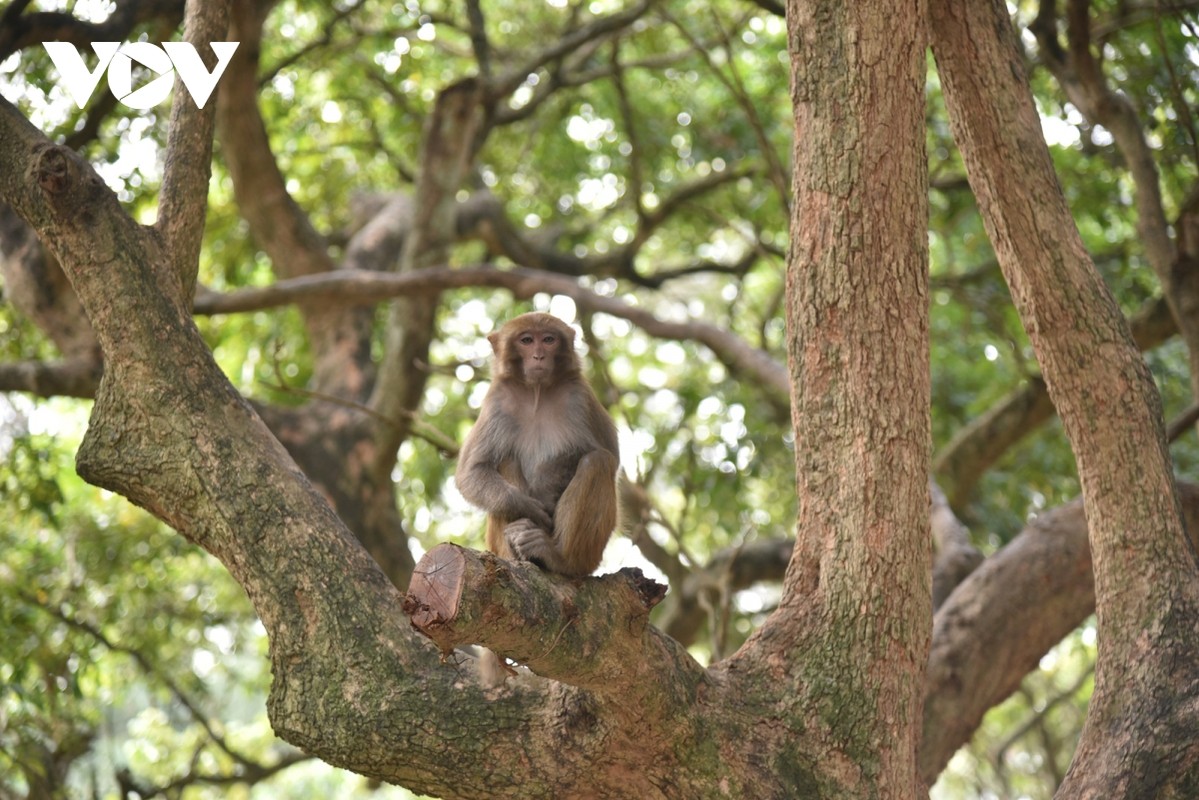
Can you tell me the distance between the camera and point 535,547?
14.5 feet

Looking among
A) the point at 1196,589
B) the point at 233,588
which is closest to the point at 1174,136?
the point at 1196,589

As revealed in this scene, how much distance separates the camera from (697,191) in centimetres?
1086

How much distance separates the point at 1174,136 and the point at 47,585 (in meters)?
8.12

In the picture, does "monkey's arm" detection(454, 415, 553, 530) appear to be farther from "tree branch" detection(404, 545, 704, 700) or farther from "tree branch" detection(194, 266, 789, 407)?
"tree branch" detection(194, 266, 789, 407)

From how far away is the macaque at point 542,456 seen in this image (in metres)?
4.49

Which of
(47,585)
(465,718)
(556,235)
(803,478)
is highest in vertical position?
(556,235)

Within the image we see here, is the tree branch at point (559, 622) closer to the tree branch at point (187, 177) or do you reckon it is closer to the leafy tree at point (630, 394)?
the leafy tree at point (630, 394)

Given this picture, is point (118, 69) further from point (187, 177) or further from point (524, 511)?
point (524, 511)

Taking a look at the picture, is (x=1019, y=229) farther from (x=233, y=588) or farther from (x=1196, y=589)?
(x=233, y=588)

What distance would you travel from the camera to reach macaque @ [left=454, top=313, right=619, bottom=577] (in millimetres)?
4492

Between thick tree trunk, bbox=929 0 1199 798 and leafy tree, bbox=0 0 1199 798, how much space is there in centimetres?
2

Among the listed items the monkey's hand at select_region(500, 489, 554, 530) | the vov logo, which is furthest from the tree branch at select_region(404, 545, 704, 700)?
the vov logo

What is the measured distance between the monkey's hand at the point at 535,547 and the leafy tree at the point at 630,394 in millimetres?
408

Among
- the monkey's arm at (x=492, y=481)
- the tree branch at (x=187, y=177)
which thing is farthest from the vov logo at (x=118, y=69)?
the monkey's arm at (x=492, y=481)
